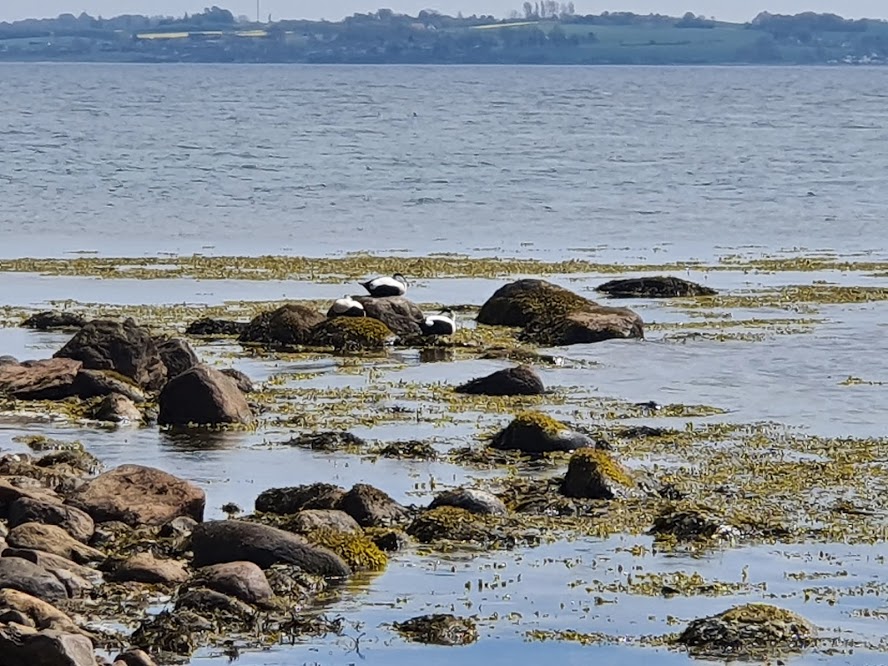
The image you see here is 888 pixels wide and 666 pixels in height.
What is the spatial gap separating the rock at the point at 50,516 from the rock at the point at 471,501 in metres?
3.07

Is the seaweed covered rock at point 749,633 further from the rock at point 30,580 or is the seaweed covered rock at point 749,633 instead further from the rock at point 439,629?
the rock at point 30,580

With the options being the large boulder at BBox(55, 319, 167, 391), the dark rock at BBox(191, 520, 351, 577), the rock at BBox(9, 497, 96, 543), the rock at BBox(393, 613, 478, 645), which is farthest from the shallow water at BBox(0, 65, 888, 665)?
the large boulder at BBox(55, 319, 167, 391)

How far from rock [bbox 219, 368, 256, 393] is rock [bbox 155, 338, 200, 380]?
0.63 meters

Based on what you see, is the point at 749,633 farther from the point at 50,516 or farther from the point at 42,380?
the point at 42,380

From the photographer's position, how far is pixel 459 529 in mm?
16234

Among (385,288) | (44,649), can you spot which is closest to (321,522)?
(44,649)

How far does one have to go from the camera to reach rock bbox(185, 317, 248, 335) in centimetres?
2922

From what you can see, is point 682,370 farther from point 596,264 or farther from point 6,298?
point 596,264

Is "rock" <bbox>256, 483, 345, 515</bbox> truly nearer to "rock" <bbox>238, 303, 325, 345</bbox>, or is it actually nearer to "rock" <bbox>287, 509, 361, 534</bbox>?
"rock" <bbox>287, 509, 361, 534</bbox>

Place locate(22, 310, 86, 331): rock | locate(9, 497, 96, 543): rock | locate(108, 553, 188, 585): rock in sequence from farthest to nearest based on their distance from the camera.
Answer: locate(22, 310, 86, 331): rock < locate(9, 497, 96, 543): rock < locate(108, 553, 188, 585): rock

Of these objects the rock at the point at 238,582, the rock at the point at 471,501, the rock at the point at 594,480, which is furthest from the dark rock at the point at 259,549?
the rock at the point at 594,480

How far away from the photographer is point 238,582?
13859mm

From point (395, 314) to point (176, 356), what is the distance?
5.86 metres

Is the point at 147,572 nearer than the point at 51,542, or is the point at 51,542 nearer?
the point at 147,572
